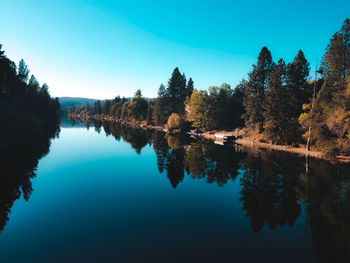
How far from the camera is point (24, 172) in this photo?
23469mm

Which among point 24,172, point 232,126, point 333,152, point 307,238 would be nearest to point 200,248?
point 307,238

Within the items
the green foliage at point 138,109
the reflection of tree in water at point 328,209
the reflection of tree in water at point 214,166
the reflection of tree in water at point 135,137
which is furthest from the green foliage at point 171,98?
the reflection of tree in water at point 328,209

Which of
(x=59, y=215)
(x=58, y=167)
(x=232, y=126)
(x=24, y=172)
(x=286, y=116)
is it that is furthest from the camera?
(x=232, y=126)

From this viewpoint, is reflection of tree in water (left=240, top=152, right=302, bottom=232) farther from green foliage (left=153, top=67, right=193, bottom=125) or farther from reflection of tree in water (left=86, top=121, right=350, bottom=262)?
green foliage (left=153, top=67, right=193, bottom=125)

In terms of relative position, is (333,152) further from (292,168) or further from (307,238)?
(307,238)

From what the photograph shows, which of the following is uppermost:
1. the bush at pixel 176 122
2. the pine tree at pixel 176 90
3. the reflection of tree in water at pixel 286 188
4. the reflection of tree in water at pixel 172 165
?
the pine tree at pixel 176 90

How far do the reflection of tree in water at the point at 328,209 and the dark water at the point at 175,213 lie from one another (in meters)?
0.06

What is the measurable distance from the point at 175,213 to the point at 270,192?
385 inches

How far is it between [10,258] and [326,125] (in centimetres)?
4063

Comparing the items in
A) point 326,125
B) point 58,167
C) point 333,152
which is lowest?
point 58,167

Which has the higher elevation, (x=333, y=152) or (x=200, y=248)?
(x=333, y=152)

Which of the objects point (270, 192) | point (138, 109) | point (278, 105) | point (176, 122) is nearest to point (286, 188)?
point (270, 192)

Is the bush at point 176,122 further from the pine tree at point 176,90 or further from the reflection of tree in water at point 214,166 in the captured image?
the reflection of tree in water at point 214,166

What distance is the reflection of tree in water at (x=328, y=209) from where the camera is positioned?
10256mm
